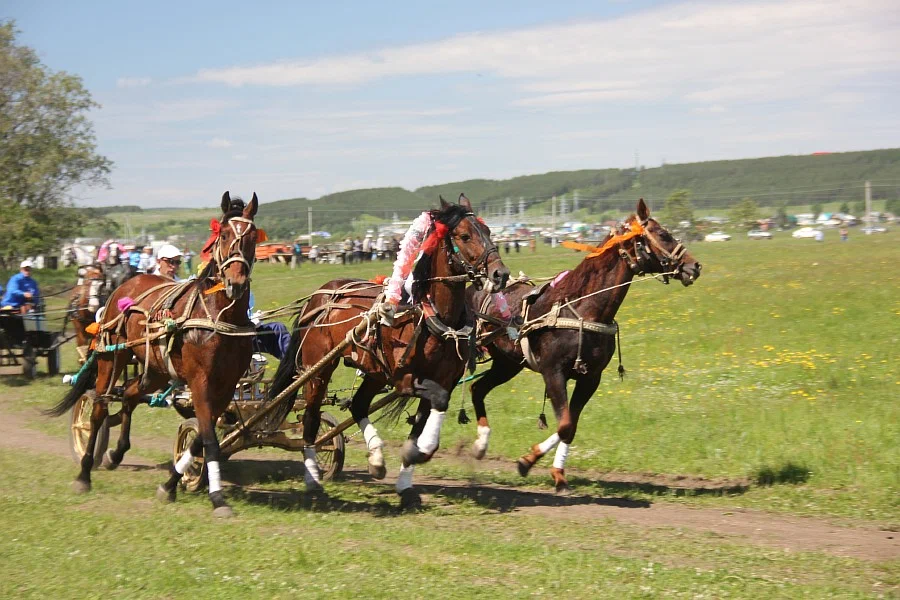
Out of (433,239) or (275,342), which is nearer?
(433,239)

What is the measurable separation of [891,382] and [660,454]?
413cm

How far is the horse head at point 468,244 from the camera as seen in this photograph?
9.16 metres

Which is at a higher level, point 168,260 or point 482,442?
point 168,260

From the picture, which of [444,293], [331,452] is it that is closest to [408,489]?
[444,293]

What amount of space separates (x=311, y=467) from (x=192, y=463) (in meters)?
1.26

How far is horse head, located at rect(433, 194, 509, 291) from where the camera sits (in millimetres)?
9164

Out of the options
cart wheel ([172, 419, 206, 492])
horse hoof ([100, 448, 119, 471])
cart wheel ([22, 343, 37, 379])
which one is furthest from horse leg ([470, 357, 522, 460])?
cart wheel ([22, 343, 37, 379])

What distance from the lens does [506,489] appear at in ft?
36.5

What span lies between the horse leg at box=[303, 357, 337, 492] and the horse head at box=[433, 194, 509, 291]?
214 cm

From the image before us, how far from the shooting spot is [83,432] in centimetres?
1241

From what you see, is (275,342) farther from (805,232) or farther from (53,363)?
(805,232)

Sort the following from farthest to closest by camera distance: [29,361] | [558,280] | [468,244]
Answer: [29,361]
[558,280]
[468,244]

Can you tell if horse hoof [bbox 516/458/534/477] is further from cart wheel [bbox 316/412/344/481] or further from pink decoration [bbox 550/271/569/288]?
cart wheel [bbox 316/412/344/481]

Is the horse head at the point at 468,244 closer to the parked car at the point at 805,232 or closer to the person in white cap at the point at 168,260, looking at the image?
the person in white cap at the point at 168,260
